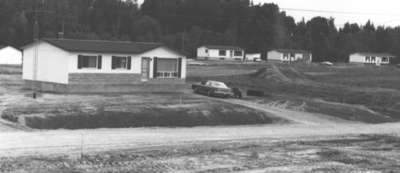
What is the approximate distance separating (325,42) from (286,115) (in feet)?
395

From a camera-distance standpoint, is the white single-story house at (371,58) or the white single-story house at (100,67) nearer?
the white single-story house at (100,67)

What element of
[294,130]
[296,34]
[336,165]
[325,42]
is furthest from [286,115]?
[296,34]

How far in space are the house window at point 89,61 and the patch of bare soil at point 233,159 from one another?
1876cm

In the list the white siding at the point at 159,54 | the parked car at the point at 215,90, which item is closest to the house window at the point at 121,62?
the white siding at the point at 159,54

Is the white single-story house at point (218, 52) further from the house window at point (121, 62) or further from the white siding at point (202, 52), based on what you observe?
the house window at point (121, 62)

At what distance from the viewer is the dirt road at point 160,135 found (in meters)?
20.2

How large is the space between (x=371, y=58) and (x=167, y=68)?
112 meters

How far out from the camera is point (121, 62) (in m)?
41.8

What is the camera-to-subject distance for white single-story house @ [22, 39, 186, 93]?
3934 centimetres

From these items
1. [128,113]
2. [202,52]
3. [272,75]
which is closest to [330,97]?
[272,75]

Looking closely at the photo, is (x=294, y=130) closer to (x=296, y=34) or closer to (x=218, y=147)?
(x=218, y=147)

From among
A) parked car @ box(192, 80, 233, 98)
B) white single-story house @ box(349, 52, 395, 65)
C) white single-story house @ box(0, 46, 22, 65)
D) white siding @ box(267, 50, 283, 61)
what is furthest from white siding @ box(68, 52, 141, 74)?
white single-story house @ box(349, 52, 395, 65)

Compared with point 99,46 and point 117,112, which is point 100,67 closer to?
point 99,46

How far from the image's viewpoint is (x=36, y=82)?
41562 mm
